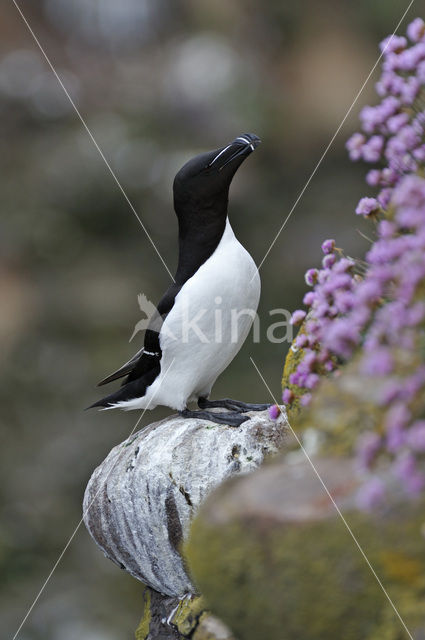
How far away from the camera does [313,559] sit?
89.3 inches

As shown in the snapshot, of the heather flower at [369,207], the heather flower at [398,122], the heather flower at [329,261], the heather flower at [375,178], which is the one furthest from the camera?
the heather flower at [329,261]

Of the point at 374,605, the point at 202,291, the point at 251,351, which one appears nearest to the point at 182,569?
the point at 202,291

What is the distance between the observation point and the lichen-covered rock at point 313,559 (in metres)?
2.23

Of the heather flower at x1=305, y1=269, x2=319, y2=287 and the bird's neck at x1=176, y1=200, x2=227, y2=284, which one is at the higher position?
the heather flower at x1=305, y1=269, x2=319, y2=287

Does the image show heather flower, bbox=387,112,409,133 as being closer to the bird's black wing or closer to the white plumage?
the white plumage

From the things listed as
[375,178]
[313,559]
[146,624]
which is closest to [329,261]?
[375,178]

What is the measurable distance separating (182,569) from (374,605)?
1.40 m

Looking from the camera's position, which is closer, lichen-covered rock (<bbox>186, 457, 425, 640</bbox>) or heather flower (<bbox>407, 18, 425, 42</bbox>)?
lichen-covered rock (<bbox>186, 457, 425, 640</bbox>)

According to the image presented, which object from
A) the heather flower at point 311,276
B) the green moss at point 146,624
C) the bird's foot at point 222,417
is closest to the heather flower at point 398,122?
the heather flower at point 311,276

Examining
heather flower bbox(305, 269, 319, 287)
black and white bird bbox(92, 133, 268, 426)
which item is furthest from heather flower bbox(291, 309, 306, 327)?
black and white bird bbox(92, 133, 268, 426)

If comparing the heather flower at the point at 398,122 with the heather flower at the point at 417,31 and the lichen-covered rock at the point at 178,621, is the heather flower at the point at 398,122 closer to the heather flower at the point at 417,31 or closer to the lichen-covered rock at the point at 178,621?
the heather flower at the point at 417,31

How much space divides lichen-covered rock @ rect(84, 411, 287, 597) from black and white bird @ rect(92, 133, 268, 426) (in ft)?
0.55

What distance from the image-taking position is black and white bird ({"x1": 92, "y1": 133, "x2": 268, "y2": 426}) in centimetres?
382

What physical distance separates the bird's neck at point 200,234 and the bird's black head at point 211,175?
0.07ft
